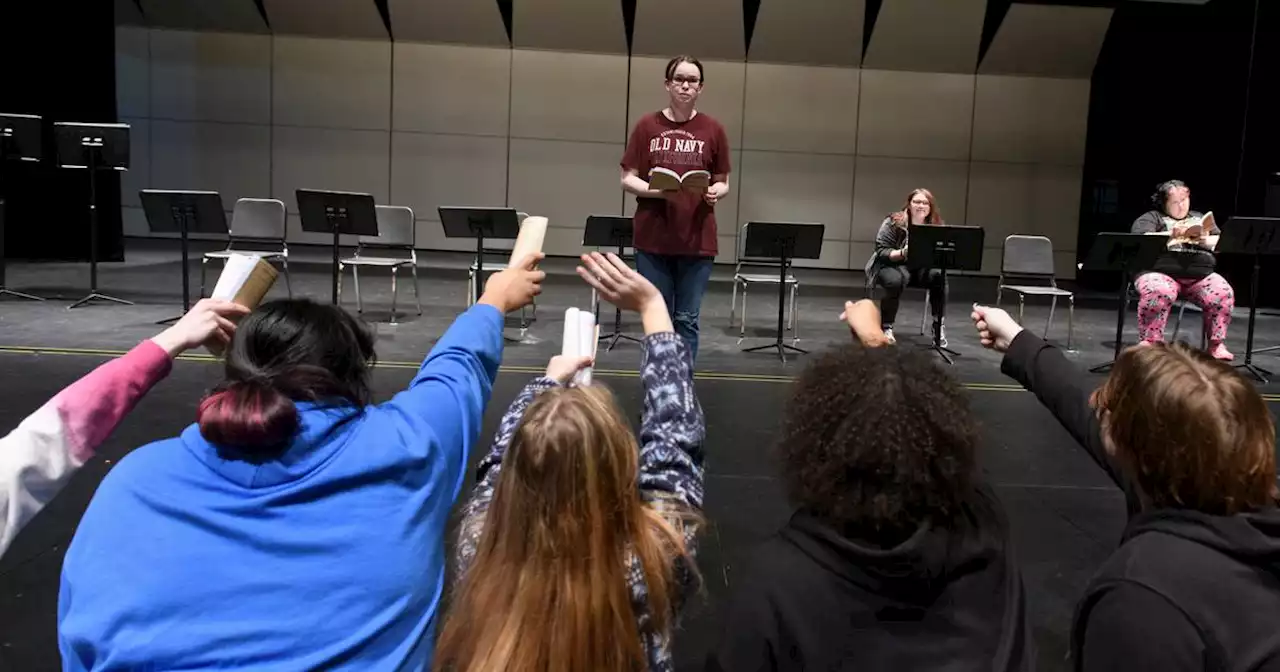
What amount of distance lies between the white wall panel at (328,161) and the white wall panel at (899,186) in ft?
15.8

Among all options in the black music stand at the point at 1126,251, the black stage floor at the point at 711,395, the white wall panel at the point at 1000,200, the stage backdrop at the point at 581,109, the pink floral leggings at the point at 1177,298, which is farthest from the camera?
the white wall panel at the point at 1000,200

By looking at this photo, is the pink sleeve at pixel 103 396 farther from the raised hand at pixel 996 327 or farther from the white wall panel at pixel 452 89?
the white wall panel at pixel 452 89

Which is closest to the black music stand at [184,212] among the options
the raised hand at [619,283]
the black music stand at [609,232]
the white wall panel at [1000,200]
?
the black music stand at [609,232]

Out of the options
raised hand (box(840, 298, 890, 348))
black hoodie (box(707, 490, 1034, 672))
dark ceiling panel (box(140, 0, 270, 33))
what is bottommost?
black hoodie (box(707, 490, 1034, 672))

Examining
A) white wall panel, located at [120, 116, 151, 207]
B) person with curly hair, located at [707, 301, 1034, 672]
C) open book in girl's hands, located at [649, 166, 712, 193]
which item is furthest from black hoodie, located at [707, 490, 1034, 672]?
white wall panel, located at [120, 116, 151, 207]

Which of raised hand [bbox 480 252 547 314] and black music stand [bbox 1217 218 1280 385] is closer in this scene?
raised hand [bbox 480 252 547 314]

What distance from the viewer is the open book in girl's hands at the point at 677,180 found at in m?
3.79

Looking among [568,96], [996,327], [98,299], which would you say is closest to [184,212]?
[98,299]

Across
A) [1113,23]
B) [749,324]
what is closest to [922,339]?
[749,324]

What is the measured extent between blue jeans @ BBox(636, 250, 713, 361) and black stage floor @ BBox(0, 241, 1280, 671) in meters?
0.47

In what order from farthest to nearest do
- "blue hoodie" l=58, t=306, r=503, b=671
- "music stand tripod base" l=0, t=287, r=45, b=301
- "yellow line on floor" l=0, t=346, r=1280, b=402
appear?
1. "music stand tripod base" l=0, t=287, r=45, b=301
2. "yellow line on floor" l=0, t=346, r=1280, b=402
3. "blue hoodie" l=58, t=306, r=503, b=671

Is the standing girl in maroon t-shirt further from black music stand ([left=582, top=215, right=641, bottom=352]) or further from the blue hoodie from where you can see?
the blue hoodie

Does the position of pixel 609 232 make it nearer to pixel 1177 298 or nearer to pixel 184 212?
pixel 184 212

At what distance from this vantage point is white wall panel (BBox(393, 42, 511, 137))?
9672 mm
